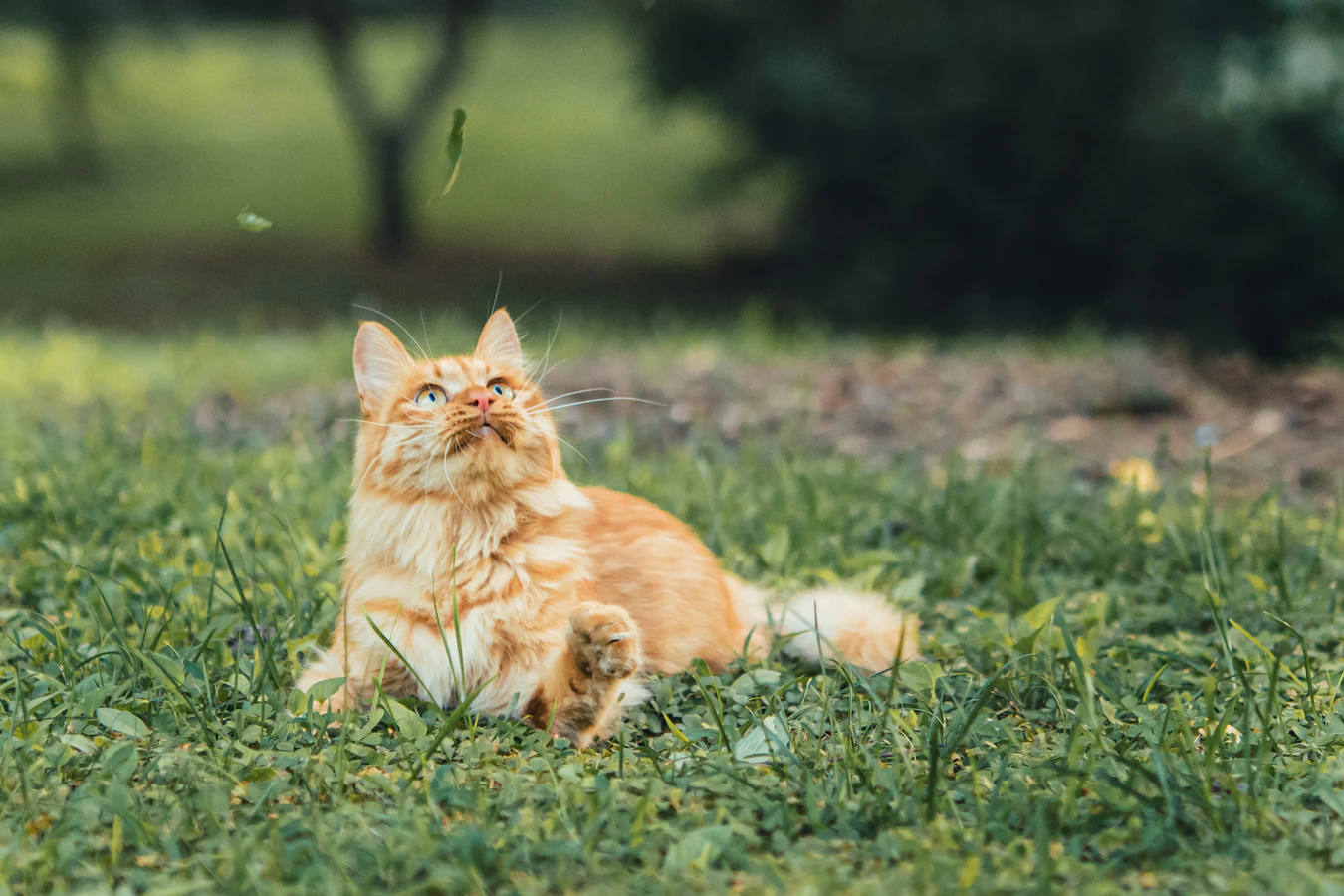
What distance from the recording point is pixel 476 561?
2459mm

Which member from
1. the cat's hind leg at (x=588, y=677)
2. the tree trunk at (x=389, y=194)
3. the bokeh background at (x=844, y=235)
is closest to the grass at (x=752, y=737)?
the cat's hind leg at (x=588, y=677)

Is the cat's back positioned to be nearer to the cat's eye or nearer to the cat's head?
the cat's head

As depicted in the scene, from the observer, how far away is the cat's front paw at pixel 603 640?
2297mm

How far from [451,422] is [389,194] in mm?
15241

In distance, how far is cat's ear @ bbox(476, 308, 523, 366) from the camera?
8.53 ft

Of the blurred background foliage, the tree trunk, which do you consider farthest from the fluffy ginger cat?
the tree trunk

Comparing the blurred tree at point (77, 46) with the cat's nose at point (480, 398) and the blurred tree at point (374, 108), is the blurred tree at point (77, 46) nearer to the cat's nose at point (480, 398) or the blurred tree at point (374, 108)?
the blurred tree at point (374, 108)

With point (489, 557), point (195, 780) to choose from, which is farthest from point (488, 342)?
point (195, 780)

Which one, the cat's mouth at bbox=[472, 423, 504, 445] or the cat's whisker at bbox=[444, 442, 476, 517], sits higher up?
the cat's mouth at bbox=[472, 423, 504, 445]

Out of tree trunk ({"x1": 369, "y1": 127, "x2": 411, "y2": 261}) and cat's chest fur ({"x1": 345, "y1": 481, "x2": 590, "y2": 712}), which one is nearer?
cat's chest fur ({"x1": 345, "y1": 481, "x2": 590, "y2": 712})

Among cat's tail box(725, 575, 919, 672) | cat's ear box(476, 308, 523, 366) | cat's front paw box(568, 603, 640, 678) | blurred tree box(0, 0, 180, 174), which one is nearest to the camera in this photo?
cat's front paw box(568, 603, 640, 678)

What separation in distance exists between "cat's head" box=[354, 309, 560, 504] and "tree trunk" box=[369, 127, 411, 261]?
14.3 metres

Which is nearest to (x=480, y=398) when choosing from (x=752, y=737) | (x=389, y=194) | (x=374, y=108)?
(x=752, y=737)

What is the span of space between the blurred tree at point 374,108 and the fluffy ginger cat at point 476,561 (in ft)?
45.8
